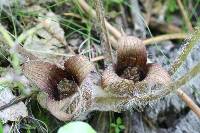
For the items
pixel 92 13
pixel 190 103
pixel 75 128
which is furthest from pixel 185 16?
pixel 75 128

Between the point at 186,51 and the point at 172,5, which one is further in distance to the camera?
the point at 172,5

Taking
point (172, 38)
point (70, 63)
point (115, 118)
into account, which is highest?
point (70, 63)

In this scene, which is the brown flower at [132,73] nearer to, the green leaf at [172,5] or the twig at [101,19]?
the twig at [101,19]

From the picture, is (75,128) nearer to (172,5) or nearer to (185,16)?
Result: (185,16)

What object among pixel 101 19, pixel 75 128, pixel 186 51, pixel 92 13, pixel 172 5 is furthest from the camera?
pixel 172 5

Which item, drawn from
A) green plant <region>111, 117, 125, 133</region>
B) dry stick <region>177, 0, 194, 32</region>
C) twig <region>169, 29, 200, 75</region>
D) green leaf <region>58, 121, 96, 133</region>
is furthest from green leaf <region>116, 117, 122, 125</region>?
dry stick <region>177, 0, 194, 32</region>

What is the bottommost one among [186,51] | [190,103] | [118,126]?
[118,126]

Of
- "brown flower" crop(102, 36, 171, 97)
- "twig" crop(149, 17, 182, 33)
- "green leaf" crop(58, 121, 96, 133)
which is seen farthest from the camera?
"twig" crop(149, 17, 182, 33)

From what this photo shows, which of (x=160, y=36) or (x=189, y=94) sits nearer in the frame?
(x=189, y=94)

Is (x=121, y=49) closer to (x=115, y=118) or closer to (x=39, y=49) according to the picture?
(x=115, y=118)

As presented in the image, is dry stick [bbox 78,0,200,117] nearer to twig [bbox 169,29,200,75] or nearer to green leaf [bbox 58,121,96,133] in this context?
twig [bbox 169,29,200,75]

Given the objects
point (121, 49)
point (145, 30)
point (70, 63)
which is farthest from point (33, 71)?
point (145, 30)
